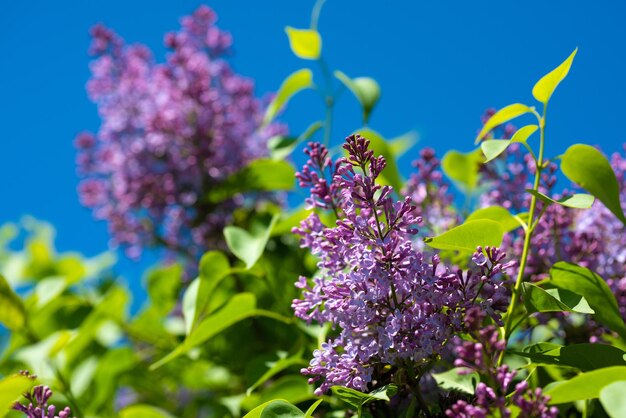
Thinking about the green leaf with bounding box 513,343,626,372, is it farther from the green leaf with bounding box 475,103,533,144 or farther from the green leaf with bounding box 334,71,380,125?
the green leaf with bounding box 334,71,380,125

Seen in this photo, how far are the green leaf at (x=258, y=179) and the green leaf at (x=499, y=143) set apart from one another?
2.10 feet

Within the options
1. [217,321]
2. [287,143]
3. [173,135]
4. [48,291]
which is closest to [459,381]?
[217,321]

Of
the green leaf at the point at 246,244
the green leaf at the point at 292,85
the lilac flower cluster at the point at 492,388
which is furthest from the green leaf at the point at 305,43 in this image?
the lilac flower cluster at the point at 492,388

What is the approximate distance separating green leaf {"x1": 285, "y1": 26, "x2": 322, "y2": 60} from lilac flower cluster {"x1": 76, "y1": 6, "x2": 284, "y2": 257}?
0.41 metres

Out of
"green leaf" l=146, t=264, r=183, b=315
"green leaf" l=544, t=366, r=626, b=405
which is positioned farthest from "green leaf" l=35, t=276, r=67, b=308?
"green leaf" l=544, t=366, r=626, b=405

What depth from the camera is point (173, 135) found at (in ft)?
5.51

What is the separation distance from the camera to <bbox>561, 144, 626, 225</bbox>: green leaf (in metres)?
0.80

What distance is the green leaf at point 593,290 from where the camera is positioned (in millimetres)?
763

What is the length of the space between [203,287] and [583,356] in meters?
0.52

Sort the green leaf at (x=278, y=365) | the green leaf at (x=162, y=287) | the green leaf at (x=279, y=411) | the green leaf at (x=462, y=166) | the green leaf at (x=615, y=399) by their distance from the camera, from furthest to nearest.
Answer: the green leaf at (x=162, y=287) < the green leaf at (x=462, y=166) < the green leaf at (x=278, y=365) < the green leaf at (x=279, y=411) < the green leaf at (x=615, y=399)

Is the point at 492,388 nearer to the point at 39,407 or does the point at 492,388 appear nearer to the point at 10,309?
the point at 39,407

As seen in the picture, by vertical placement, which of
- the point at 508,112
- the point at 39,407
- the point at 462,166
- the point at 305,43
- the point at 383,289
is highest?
the point at 305,43

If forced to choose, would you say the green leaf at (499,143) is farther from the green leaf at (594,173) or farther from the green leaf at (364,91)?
the green leaf at (364,91)

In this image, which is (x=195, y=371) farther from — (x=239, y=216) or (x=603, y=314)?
(x=603, y=314)
